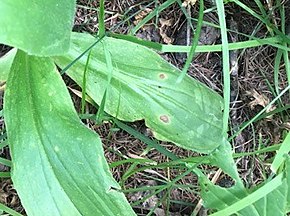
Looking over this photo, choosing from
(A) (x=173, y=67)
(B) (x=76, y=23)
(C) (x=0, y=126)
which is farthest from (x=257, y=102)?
(C) (x=0, y=126)

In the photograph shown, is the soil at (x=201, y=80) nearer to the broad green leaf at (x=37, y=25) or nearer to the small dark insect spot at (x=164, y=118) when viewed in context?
the small dark insect spot at (x=164, y=118)

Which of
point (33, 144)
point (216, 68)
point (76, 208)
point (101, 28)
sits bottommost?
point (76, 208)

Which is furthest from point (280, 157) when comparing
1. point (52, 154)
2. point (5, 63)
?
point (5, 63)

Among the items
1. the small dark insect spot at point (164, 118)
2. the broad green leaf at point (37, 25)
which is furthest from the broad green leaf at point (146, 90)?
the broad green leaf at point (37, 25)

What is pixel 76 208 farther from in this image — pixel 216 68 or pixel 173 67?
pixel 216 68

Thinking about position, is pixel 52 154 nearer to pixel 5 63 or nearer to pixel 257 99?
pixel 5 63

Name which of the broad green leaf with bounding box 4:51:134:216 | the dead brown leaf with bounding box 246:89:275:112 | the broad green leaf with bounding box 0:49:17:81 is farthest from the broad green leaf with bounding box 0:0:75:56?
the dead brown leaf with bounding box 246:89:275:112
